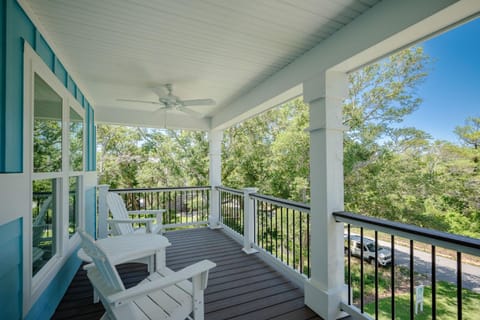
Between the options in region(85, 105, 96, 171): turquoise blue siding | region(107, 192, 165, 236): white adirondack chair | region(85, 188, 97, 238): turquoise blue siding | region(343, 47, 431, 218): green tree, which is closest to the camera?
region(107, 192, 165, 236): white adirondack chair

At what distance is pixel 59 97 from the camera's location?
7.71 feet

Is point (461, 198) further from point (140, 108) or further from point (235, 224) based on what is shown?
point (140, 108)

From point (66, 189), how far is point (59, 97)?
101cm

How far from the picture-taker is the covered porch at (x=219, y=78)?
147 cm

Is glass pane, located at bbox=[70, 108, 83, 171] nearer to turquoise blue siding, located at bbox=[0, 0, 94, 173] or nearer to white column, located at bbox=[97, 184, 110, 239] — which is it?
white column, located at bbox=[97, 184, 110, 239]

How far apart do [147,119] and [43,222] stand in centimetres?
319

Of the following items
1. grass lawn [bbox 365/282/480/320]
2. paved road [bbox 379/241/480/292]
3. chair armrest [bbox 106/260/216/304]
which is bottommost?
grass lawn [bbox 365/282/480/320]

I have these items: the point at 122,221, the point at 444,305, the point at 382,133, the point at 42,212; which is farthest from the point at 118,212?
the point at 382,133

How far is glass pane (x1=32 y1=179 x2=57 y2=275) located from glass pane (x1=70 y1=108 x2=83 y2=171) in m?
0.67

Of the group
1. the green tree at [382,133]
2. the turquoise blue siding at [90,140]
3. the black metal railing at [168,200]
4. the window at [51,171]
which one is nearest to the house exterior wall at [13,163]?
the window at [51,171]

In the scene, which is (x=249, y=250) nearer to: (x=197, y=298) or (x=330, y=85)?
(x=197, y=298)

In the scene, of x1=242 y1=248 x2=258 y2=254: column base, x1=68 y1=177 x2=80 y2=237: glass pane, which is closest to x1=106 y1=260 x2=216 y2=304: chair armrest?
x1=68 y1=177 x2=80 y2=237: glass pane

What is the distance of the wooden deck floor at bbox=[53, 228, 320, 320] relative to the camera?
6.95 feet

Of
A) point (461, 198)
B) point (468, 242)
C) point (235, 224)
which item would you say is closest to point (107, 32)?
point (468, 242)
